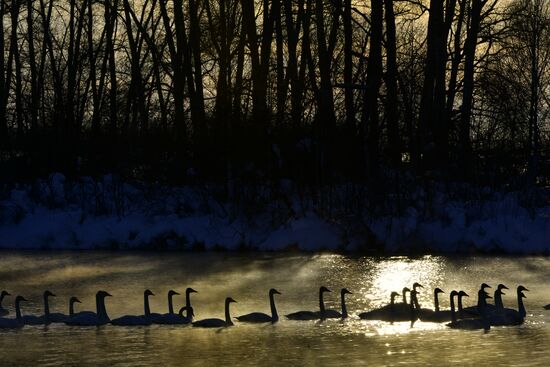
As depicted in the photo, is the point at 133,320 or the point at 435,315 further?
the point at 435,315

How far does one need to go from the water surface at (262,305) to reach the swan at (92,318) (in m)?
0.14

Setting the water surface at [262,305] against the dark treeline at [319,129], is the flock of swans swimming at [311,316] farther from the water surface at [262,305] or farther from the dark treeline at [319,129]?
the dark treeline at [319,129]

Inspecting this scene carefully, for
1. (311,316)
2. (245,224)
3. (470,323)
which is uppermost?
(245,224)

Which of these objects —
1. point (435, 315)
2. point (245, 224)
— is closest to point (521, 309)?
point (435, 315)

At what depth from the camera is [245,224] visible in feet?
75.8

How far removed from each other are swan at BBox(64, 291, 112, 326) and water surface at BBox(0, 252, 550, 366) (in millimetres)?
137

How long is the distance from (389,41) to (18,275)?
1456 cm

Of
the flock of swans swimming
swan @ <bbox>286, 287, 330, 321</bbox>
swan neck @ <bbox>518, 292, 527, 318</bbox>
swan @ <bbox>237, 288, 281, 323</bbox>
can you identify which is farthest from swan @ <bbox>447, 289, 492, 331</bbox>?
swan @ <bbox>237, 288, 281, 323</bbox>

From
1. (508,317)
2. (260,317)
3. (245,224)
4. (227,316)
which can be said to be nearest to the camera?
(508,317)

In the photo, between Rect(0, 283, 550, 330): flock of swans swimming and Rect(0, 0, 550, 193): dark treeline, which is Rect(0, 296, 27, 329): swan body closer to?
Rect(0, 283, 550, 330): flock of swans swimming

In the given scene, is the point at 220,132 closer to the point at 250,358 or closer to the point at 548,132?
the point at 548,132

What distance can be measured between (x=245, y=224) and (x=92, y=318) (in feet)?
32.5

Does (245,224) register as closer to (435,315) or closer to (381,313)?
(381,313)

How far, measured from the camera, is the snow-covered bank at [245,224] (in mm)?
21734
